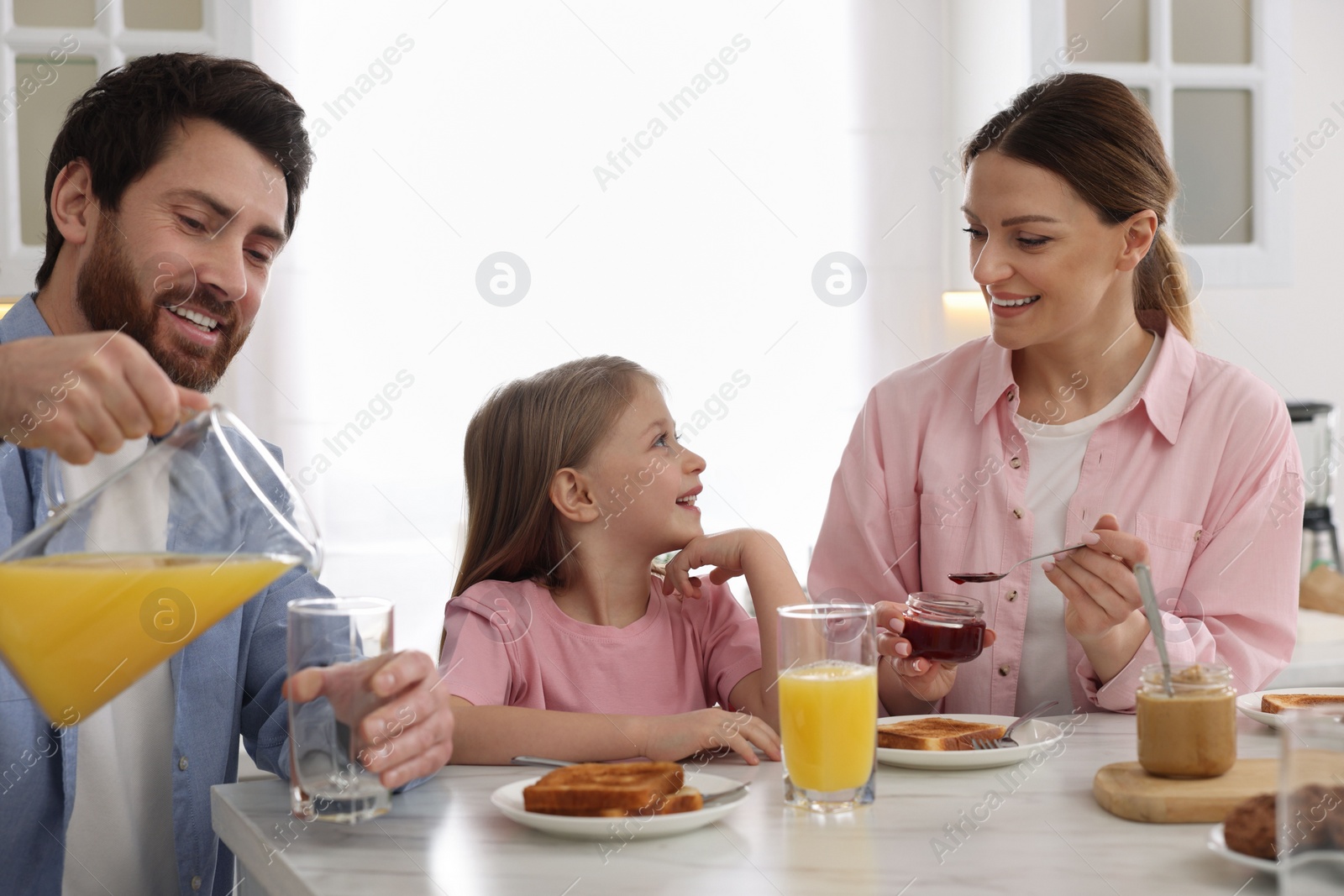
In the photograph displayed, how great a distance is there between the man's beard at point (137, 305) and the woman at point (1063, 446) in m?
0.90

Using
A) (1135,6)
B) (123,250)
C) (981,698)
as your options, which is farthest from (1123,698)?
(1135,6)

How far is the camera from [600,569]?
5.56 feet

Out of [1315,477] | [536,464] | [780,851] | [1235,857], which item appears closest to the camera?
[1235,857]

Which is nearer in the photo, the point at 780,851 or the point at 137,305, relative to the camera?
the point at 780,851

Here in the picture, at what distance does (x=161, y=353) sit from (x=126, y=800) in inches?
21.7

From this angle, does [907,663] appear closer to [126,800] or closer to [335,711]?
[335,711]

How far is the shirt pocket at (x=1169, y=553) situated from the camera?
1.59 metres

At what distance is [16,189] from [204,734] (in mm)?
1781

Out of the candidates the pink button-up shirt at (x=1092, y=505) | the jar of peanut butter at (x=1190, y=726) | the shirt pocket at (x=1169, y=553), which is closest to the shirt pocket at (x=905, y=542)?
the pink button-up shirt at (x=1092, y=505)

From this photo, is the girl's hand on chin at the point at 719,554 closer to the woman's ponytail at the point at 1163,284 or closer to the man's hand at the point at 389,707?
the man's hand at the point at 389,707

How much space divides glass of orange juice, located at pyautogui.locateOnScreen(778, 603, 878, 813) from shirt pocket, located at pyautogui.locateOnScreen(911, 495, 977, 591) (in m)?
0.68

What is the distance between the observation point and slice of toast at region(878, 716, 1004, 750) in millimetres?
1188

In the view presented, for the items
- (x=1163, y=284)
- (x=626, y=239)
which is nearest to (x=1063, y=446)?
(x=1163, y=284)

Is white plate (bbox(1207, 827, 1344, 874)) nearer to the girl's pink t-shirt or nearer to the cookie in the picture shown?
the cookie
